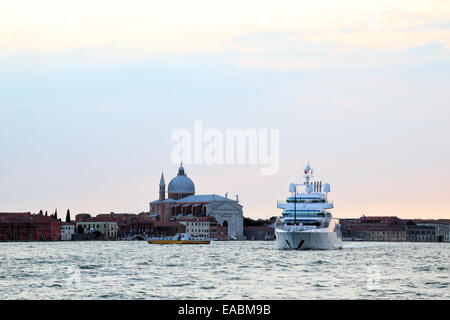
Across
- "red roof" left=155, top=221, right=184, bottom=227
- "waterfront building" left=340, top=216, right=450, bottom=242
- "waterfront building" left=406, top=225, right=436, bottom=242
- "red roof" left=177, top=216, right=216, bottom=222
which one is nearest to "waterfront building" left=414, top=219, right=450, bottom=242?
"waterfront building" left=340, top=216, right=450, bottom=242

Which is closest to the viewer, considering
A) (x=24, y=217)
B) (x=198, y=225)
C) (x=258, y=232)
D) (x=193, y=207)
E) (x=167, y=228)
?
(x=24, y=217)

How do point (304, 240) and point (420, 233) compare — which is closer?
point (304, 240)

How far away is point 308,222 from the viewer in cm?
6856

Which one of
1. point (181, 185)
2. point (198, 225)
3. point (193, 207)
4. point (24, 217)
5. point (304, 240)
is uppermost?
point (181, 185)

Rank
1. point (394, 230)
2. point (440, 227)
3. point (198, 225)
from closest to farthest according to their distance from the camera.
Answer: point (198, 225) < point (394, 230) < point (440, 227)

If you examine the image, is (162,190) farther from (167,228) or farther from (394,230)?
(394,230)

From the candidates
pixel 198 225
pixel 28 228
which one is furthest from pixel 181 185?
pixel 28 228

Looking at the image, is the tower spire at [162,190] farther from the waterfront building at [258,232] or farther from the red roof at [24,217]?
the red roof at [24,217]

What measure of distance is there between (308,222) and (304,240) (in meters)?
3.95

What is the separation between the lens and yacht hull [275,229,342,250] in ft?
212

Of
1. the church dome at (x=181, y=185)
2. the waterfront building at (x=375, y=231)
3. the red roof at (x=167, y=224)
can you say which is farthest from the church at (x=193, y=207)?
the waterfront building at (x=375, y=231)

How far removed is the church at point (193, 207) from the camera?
163250 millimetres

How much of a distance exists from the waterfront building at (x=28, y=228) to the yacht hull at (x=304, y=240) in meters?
76.0
